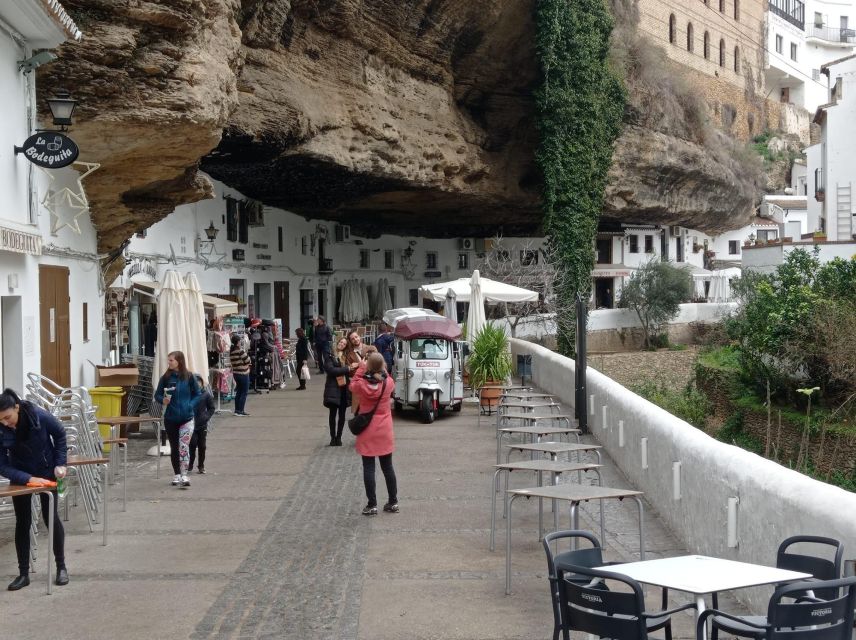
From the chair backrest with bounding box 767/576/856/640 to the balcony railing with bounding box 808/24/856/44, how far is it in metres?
82.8

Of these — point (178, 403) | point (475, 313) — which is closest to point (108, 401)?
point (178, 403)

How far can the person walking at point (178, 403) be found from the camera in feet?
37.7

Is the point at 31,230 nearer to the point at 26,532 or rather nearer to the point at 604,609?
the point at 26,532

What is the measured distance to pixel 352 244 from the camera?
3806 centimetres

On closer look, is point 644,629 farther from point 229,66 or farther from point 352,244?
point 352,244

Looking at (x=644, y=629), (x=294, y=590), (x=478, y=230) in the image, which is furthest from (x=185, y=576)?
(x=478, y=230)

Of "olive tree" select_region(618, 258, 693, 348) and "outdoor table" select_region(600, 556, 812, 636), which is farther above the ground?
"olive tree" select_region(618, 258, 693, 348)

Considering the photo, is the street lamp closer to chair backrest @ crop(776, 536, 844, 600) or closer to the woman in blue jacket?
the woman in blue jacket

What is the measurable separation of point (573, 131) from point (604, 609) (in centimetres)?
2874

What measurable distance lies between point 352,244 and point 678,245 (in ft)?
72.1

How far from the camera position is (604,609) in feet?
15.4

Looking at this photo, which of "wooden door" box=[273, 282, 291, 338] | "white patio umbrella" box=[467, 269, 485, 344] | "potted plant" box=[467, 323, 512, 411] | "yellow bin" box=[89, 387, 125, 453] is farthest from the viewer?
"wooden door" box=[273, 282, 291, 338]

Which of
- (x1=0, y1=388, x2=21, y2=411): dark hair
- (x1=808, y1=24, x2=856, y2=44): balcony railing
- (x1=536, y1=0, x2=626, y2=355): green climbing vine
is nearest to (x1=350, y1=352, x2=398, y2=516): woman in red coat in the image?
(x1=0, y1=388, x2=21, y2=411): dark hair

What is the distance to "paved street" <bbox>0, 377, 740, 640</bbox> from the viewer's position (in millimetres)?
6730
